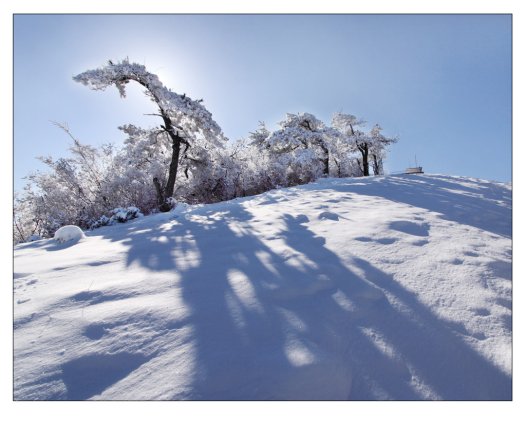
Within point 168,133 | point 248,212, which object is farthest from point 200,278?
point 168,133

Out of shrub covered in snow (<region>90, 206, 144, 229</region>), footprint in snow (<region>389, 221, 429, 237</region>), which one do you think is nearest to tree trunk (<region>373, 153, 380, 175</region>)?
footprint in snow (<region>389, 221, 429, 237</region>)

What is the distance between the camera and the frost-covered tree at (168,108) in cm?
964

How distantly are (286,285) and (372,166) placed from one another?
29448 millimetres

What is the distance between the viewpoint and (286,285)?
193 cm

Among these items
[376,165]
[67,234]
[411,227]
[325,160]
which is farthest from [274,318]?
[376,165]

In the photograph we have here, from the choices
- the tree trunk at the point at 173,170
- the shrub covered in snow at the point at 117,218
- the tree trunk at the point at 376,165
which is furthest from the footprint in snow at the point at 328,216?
the tree trunk at the point at 376,165

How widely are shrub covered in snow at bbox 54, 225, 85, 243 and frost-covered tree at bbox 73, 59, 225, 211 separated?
5.79 meters

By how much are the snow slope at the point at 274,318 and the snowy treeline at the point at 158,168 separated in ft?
12.7

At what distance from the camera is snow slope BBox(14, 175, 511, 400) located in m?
1.16

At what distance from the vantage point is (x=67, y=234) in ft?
11.5

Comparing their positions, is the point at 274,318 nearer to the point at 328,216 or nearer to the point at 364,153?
the point at 328,216

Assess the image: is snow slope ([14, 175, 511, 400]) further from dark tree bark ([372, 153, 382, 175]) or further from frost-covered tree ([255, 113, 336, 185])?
dark tree bark ([372, 153, 382, 175])

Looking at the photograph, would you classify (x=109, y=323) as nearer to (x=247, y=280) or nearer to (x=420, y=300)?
(x=247, y=280)

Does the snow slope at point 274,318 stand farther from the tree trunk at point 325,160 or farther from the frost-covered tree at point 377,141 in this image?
the frost-covered tree at point 377,141
